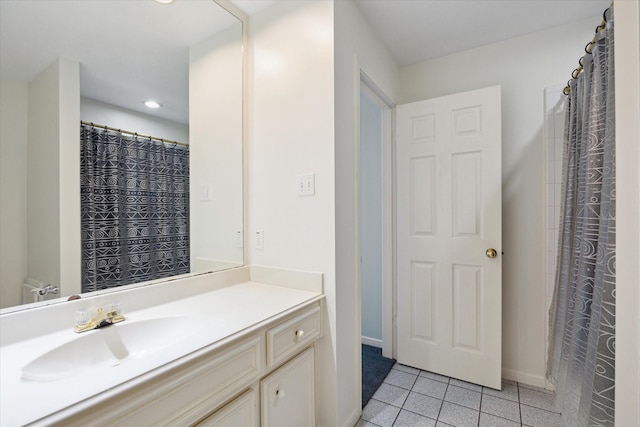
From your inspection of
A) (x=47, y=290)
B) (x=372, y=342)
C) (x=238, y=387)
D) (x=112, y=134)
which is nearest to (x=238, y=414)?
(x=238, y=387)

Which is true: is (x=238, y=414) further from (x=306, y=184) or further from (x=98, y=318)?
(x=306, y=184)

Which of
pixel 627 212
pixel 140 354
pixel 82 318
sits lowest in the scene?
pixel 140 354

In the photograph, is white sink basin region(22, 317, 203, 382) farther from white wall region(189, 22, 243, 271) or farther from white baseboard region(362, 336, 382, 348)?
white baseboard region(362, 336, 382, 348)

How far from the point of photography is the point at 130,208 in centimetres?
123

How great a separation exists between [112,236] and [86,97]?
55cm

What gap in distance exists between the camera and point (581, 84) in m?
1.40

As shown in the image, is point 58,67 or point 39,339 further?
point 58,67

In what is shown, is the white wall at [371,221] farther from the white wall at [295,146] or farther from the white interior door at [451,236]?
the white wall at [295,146]

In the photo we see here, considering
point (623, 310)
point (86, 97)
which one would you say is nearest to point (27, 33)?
point (86, 97)

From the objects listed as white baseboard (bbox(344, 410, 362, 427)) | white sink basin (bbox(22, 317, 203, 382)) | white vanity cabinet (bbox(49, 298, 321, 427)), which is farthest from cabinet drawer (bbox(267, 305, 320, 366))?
white baseboard (bbox(344, 410, 362, 427))

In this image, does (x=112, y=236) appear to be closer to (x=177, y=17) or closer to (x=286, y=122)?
(x=286, y=122)

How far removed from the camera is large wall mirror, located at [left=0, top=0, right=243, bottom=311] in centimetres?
98

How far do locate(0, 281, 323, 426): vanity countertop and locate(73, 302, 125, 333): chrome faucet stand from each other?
0.09 ft

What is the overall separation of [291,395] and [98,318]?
817 mm
